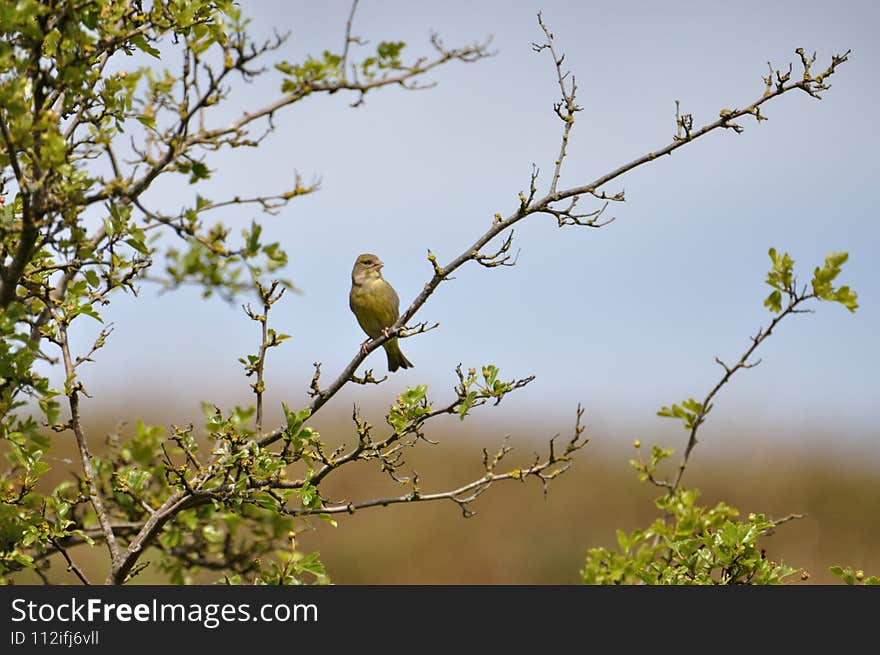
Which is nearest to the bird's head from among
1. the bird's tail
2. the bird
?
the bird

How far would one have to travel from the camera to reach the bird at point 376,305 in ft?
24.7

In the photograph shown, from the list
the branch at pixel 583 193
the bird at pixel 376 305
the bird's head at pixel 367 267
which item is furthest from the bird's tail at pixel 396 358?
the branch at pixel 583 193

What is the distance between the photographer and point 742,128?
4.19 m

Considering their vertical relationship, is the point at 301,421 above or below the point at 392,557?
below

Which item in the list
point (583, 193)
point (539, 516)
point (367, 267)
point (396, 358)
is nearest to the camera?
point (583, 193)

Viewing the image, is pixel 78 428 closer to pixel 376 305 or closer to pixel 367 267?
pixel 376 305

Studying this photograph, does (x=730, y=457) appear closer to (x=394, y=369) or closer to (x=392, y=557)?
(x=392, y=557)

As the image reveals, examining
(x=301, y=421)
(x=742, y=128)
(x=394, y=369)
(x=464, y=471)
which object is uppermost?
(x=464, y=471)

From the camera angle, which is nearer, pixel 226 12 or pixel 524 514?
pixel 226 12

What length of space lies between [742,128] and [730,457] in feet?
34.8

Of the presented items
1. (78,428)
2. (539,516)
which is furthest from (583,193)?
(539,516)

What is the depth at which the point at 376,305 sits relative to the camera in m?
7.57
